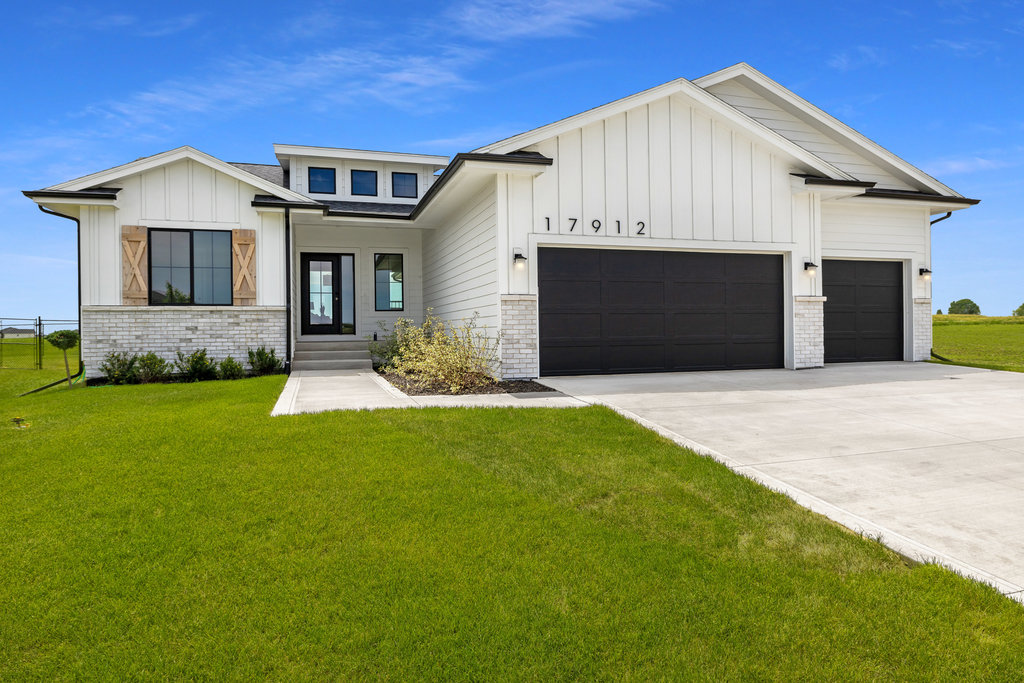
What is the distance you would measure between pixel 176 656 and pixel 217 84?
15359 millimetres

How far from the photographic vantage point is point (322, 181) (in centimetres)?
1644

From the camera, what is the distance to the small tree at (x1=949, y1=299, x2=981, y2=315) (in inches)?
2556

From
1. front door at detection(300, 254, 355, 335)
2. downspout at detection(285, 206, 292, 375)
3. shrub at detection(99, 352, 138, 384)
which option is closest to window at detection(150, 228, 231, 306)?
downspout at detection(285, 206, 292, 375)

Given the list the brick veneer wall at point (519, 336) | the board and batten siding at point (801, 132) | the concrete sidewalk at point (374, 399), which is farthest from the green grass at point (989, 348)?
the concrete sidewalk at point (374, 399)

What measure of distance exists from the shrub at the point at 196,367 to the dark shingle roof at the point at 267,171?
21.6ft

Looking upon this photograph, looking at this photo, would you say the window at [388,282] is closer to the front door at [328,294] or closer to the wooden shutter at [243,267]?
the front door at [328,294]

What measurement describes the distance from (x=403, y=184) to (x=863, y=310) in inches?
493

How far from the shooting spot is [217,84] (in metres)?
14.2

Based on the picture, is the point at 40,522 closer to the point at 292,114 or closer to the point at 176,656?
the point at 176,656

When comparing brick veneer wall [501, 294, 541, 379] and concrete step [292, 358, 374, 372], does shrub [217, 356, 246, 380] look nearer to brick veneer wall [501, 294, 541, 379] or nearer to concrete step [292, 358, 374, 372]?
concrete step [292, 358, 374, 372]

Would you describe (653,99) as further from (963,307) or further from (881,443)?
(963,307)

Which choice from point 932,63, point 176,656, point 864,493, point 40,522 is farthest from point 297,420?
point 932,63

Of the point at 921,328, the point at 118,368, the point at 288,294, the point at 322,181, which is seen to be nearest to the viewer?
the point at 118,368

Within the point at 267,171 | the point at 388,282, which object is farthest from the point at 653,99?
the point at 267,171
